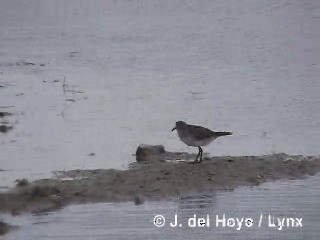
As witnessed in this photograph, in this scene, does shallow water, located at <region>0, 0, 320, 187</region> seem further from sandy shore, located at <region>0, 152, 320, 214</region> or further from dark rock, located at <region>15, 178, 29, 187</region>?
sandy shore, located at <region>0, 152, 320, 214</region>

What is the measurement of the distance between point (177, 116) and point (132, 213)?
7764 millimetres

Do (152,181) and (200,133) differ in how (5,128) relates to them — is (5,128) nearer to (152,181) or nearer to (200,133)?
(200,133)

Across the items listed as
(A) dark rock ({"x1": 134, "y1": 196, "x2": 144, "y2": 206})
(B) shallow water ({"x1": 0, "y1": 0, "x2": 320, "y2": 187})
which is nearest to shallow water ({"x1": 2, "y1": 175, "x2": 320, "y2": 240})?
(A) dark rock ({"x1": 134, "y1": 196, "x2": 144, "y2": 206})

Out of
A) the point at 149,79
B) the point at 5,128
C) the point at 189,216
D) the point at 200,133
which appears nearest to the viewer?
the point at 189,216

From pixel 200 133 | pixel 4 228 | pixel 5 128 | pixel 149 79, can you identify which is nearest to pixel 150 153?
pixel 200 133

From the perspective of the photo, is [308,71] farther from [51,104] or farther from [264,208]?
[264,208]

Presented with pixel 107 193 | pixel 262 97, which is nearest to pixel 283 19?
pixel 262 97

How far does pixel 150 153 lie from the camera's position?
15.0m

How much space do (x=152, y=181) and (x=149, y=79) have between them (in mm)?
11415

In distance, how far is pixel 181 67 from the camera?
86.2ft

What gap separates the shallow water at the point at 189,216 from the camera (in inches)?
405

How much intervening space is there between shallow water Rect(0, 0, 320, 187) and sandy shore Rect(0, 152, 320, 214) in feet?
2.80

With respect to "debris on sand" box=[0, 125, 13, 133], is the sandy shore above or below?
below

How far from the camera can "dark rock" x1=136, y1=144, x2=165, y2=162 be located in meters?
14.8
